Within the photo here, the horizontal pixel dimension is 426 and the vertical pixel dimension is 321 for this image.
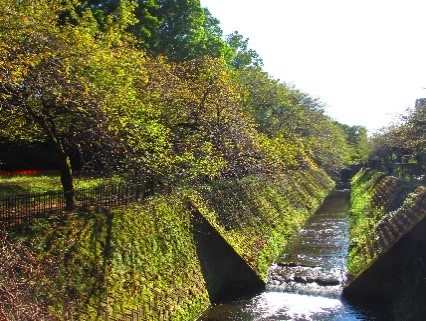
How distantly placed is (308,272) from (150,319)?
30.0ft

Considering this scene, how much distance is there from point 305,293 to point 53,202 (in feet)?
32.8

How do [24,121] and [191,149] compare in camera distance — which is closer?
[24,121]

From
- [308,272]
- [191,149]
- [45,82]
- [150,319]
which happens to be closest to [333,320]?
[308,272]

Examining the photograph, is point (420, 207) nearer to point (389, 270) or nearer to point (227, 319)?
point (389, 270)

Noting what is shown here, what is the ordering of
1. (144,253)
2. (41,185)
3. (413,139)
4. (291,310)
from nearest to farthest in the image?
(144,253) < (291,310) < (41,185) < (413,139)

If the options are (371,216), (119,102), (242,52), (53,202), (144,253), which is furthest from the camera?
(242,52)

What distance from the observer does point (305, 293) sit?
18.0m

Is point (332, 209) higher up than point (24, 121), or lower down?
lower down

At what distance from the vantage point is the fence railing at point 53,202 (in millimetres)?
12977

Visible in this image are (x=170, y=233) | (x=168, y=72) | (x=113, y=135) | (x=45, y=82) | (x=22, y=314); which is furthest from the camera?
(x=168, y=72)

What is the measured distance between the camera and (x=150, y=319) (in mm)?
13180

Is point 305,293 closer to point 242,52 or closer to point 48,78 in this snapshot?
point 48,78

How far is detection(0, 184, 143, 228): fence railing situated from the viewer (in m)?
13.0

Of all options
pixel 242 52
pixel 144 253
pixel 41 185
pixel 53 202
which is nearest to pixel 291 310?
pixel 144 253
